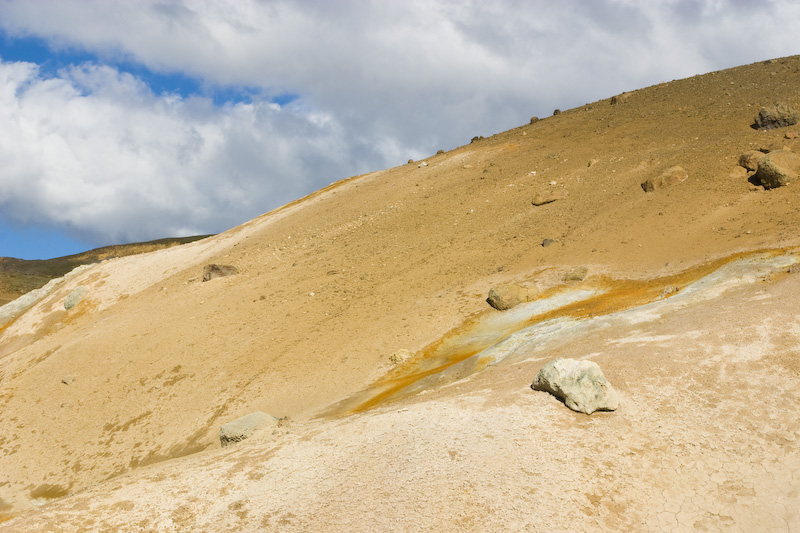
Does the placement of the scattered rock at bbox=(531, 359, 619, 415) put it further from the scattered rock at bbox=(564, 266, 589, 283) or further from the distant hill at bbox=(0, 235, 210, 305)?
the distant hill at bbox=(0, 235, 210, 305)

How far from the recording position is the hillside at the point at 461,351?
9.44 metres

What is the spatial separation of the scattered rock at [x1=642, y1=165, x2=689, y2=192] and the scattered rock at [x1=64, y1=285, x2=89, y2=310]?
3089 centimetres

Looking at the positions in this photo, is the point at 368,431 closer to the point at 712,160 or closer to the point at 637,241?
the point at 637,241

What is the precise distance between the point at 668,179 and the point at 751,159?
3074mm

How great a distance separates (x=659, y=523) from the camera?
865 centimetres

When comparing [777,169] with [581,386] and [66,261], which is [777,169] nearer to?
[581,386]

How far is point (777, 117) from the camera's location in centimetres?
2534

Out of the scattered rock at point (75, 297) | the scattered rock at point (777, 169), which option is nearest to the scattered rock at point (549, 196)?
the scattered rock at point (777, 169)

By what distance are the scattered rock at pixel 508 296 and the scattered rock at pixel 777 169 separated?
9.84 m

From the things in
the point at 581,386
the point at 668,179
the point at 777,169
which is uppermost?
the point at 668,179

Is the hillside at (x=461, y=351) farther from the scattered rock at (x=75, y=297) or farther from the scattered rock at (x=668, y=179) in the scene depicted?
the scattered rock at (x=75, y=297)

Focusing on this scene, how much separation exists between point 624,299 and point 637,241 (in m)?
4.85

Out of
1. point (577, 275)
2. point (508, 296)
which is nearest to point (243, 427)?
point (508, 296)

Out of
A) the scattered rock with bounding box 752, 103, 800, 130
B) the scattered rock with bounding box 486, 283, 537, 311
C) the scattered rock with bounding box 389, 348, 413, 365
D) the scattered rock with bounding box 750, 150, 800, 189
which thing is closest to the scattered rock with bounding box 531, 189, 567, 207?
the scattered rock with bounding box 750, 150, 800, 189
